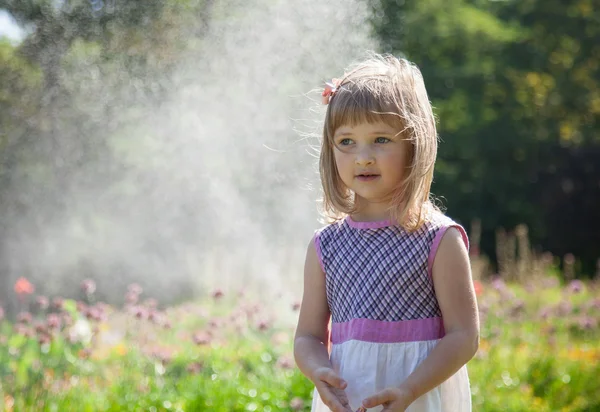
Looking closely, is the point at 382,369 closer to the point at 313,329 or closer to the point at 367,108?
the point at 313,329

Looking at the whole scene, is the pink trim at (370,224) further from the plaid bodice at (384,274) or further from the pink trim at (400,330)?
the pink trim at (400,330)

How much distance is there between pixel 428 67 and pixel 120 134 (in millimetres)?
8347

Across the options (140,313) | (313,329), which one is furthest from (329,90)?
(140,313)

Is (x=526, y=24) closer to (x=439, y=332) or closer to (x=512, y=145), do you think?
(x=512, y=145)

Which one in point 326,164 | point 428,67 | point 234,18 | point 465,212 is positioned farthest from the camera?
point 428,67

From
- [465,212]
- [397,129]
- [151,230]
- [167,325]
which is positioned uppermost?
[397,129]

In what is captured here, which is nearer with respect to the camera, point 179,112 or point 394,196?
point 394,196

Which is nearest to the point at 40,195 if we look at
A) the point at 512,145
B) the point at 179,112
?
the point at 179,112

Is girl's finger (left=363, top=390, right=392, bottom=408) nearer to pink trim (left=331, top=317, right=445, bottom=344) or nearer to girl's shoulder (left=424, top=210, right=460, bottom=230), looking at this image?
pink trim (left=331, top=317, right=445, bottom=344)

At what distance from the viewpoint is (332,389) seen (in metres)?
1.54

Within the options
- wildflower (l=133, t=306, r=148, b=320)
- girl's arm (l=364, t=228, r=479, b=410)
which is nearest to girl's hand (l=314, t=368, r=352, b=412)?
girl's arm (l=364, t=228, r=479, b=410)

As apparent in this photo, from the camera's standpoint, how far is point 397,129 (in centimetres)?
162

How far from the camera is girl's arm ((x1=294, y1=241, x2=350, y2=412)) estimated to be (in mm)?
1617

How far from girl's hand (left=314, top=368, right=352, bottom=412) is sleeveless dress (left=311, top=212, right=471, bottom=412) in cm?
7
